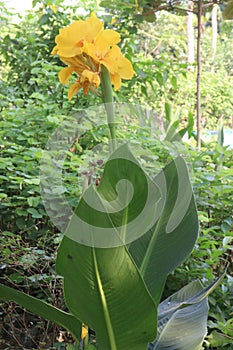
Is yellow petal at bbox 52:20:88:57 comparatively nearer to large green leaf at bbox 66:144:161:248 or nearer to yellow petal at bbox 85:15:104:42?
yellow petal at bbox 85:15:104:42

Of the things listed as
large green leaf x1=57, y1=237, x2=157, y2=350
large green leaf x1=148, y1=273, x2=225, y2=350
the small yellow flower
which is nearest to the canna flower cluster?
large green leaf x1=57, y1=237, x2=157, y2=350

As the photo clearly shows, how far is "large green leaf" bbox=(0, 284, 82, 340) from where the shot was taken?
81 centimetres

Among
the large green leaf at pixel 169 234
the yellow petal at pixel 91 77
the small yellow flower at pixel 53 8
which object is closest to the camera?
the yellow petal at pixel 91 77

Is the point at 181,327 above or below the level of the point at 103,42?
below

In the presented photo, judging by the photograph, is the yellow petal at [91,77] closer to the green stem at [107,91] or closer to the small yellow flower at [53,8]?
the green stem at [107,91]

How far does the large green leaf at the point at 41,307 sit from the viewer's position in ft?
2.66

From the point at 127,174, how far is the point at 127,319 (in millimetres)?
227

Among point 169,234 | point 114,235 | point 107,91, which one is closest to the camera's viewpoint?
point 114,235

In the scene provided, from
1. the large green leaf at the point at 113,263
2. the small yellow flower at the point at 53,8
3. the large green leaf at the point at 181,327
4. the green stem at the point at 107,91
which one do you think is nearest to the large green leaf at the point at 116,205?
the large green leaf at the point at 113,263

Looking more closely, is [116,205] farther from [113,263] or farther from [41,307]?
[41,307]

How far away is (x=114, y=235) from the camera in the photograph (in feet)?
2.24

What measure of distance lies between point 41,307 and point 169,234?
0.26 m

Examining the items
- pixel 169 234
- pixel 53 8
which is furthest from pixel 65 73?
pixel 53 8

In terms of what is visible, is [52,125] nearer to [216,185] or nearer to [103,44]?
[216,185]
